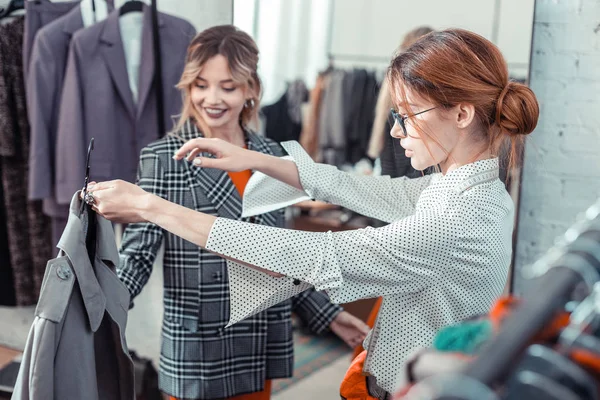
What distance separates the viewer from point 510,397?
0.57m

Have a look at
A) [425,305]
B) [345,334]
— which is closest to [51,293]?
[425,305]

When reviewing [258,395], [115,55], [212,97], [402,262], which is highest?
[115,55]

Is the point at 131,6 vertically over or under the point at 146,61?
over

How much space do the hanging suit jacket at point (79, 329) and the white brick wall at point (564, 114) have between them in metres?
1.33

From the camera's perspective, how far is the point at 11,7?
248 centimetres

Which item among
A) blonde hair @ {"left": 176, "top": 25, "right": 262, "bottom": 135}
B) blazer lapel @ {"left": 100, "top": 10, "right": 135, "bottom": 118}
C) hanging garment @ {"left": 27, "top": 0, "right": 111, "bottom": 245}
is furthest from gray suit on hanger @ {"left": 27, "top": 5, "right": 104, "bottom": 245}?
blonde hair @ {"left": 176, "top": 25, "right": 262, "bottom": 135}

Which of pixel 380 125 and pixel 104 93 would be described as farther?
pixel 380 125

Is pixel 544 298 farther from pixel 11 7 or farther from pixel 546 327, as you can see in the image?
pixel 11 7

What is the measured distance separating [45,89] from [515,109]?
185 centimetres

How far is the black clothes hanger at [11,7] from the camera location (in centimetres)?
246

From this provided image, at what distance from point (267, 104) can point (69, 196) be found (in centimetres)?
157

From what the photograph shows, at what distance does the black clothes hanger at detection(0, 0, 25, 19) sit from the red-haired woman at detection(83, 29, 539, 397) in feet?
5.05

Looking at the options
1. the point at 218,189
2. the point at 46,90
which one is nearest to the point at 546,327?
the point at 218,189

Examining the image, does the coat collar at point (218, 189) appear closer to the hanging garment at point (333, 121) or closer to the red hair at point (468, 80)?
the red hair at point (468, 80)
